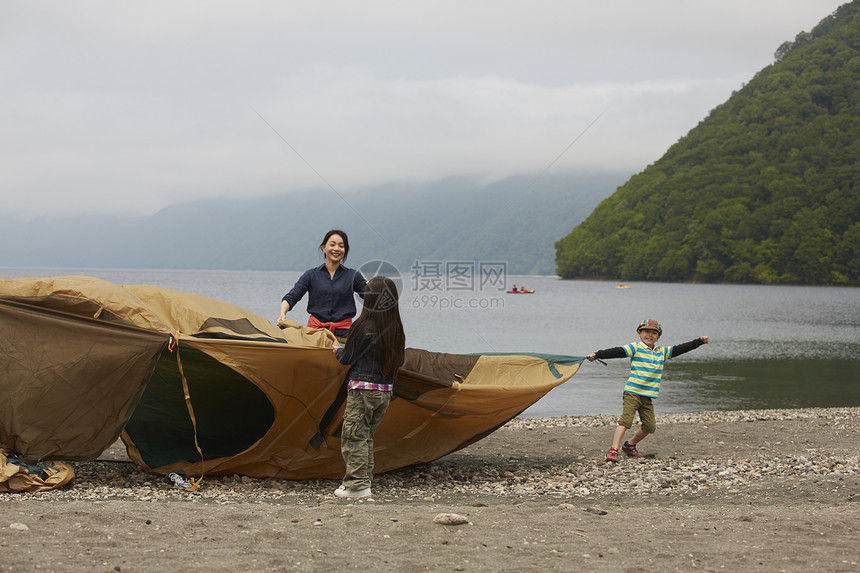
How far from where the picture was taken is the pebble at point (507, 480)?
658cm

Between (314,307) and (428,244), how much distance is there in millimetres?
83393

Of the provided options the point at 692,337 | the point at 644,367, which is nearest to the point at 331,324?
the point at 644,367


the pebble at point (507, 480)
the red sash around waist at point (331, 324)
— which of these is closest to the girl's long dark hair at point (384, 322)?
the red sash around waist at point (331, 324)

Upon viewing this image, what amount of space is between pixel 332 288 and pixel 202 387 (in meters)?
1.55

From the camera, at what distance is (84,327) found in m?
6.50

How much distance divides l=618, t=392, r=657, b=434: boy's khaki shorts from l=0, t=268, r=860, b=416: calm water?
728 centimetres

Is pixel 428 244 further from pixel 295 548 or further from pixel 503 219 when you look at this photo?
pixel 295 548

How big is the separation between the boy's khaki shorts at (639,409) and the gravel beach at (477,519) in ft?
1.45

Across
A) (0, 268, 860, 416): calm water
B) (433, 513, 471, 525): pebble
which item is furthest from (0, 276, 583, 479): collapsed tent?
(0, 268, 860, 416): calm water

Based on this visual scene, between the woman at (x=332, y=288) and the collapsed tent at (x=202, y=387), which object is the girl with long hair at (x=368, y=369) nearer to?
the collapsed tent at (x=202, y=387)

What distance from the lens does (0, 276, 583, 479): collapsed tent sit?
21.1 feet

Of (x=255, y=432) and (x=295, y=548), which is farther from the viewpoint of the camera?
(x=255, y=432)

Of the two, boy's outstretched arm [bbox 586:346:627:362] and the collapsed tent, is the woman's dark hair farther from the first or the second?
boy's outstretched arm [bbox 586:346:627:362]

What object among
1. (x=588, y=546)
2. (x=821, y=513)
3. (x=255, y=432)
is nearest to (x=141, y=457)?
(x=255, y=432)
